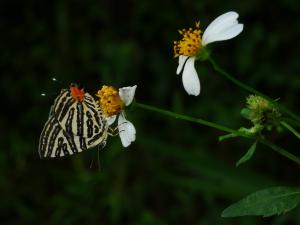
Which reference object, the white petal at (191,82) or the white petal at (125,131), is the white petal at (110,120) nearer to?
the white petal at (125,131)

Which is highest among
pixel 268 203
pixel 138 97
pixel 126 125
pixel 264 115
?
pixel 138 97

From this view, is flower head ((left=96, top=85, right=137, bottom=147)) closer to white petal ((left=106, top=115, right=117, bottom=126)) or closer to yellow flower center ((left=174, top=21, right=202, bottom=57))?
white petal ((left=106, top=115, right=117, bottom=126))

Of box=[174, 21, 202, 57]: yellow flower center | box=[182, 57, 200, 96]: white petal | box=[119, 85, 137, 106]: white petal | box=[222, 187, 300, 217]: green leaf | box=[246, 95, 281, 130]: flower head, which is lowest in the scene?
box=[222, 187, 300, 217]: green leaf

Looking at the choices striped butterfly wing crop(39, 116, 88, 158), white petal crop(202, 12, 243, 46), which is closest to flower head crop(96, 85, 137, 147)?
striped butterfly wing crop(39, 116, 88, 158)

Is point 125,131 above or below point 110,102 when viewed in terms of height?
below

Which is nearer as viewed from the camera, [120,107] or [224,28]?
[224,28]

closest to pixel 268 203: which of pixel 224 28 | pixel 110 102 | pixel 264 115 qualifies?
pixel 264 115

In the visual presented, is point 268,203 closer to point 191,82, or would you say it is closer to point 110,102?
point 191,82
